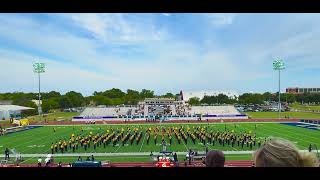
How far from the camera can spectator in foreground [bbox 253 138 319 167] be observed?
51.6 inches

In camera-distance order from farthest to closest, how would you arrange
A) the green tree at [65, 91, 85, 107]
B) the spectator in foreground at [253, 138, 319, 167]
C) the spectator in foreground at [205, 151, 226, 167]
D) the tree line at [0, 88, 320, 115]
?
1. the green tree at [65, 91, 85, 107]
2. the tree line at [0, 88, 320, 115]
3. the spectator in foreground at [205, 151, 226, 167]
4. the spectator in foreground at [253, 138, 319, 167]

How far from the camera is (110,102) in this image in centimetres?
7462

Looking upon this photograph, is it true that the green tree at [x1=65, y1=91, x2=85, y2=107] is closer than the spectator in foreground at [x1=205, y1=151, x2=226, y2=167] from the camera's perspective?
No

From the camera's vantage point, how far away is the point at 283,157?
131cm

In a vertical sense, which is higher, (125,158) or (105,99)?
(105,99)

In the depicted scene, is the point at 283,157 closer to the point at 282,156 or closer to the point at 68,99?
the point at 282,156

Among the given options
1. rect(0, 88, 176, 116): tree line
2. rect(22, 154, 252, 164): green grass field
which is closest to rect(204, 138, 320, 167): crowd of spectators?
rect(22, 154, 252, 164): green grass field

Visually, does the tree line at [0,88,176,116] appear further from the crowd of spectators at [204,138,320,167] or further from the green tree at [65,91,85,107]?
the crowd of spectators at [204,138,320,167]

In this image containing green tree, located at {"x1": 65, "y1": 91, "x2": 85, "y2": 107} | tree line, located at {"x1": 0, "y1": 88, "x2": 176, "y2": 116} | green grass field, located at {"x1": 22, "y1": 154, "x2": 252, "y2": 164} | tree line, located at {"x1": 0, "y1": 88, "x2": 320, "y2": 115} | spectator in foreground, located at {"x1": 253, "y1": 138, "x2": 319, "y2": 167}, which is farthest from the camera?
green tree, located at {"x1": 65, "y1": 91, "x2": 85, "y2": 107}

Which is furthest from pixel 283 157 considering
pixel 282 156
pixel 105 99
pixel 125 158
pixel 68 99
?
pixel 105 99

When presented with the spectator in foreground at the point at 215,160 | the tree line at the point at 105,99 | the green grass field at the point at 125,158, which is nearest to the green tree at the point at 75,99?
the tree line at the point at 105,99

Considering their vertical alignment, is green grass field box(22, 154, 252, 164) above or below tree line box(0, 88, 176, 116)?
below
